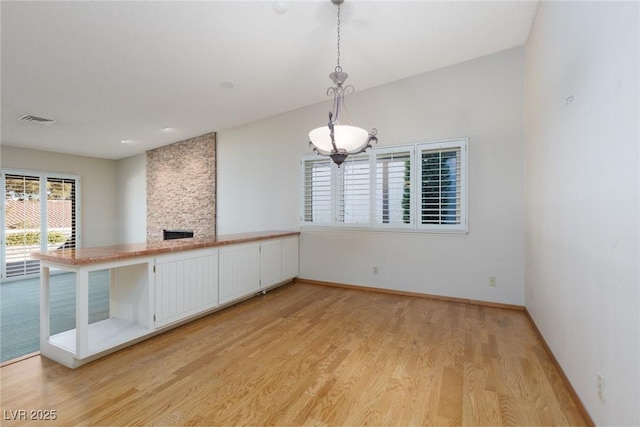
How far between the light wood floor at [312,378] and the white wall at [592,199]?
16.6 inches

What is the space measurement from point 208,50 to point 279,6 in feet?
3.40

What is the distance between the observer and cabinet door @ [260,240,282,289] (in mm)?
4500

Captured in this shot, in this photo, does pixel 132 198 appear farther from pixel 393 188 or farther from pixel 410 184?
pixel 410 184

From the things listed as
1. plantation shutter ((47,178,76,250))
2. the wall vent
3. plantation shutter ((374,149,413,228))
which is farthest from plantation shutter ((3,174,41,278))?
plantation shutter ((374,149,413,228))

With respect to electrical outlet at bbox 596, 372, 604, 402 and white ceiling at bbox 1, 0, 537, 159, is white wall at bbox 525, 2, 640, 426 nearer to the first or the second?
A: electrical outlet at bbox 596, 372, 604, 402

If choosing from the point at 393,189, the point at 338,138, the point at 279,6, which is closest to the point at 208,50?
the point at 279,6

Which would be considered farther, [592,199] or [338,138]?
[338,138]

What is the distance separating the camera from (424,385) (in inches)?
87.7

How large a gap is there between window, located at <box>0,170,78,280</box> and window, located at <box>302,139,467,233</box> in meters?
5.83

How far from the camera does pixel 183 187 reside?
6918 mm

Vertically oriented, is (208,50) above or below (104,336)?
above

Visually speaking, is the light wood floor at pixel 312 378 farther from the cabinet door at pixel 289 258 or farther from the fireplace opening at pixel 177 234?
the fireplace opening at pixel 177 234

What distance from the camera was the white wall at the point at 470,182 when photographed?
3.97 meters

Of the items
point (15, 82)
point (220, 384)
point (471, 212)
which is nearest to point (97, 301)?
point (15, 82)
